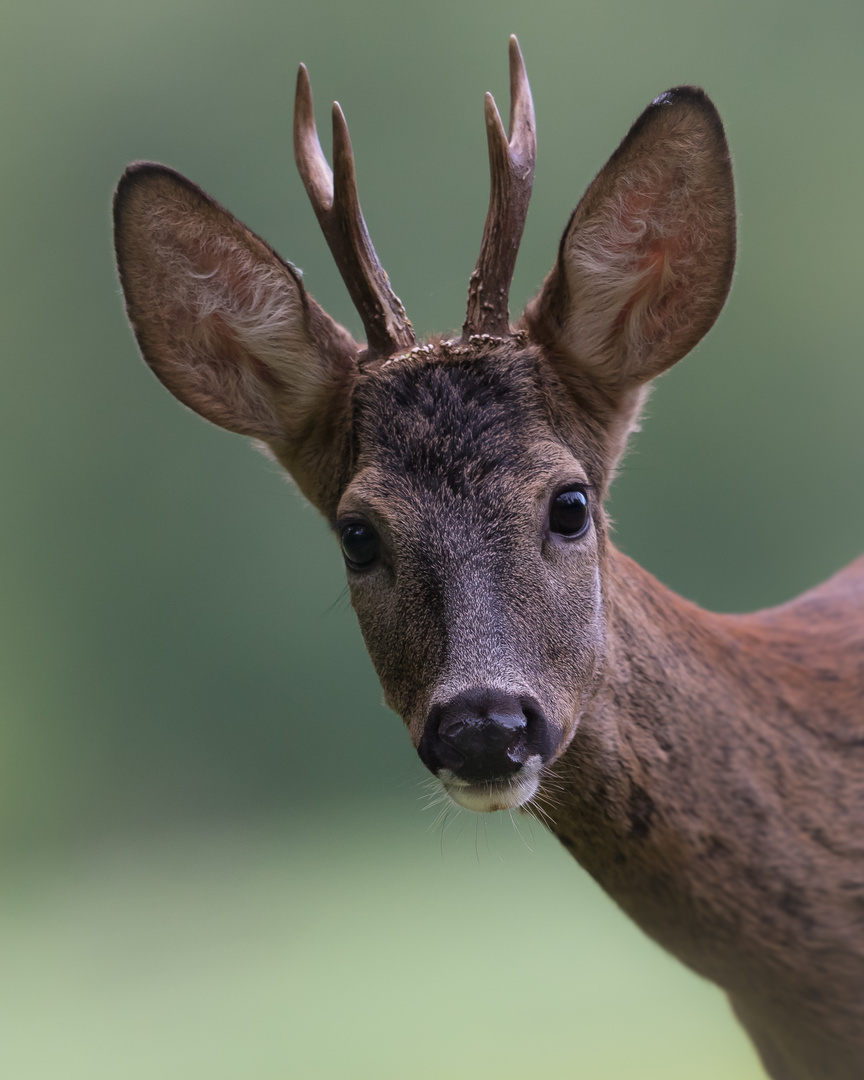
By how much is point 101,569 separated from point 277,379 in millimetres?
5066

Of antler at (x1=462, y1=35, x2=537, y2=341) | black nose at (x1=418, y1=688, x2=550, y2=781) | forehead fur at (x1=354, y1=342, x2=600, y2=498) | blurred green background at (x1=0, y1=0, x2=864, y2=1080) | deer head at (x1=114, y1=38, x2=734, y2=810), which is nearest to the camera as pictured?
black nose at (x1=418, y1=688, x2=550, y2=781)

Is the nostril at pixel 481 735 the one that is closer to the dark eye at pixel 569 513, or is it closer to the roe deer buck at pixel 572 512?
the roe deer buck at pixel 572 512

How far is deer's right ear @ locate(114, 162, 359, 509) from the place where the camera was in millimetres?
2139

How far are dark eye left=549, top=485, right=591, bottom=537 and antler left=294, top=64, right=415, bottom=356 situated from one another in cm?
45

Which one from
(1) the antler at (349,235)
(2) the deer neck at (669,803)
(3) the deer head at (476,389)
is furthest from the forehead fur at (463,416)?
(2) the deer neck at (669,803)

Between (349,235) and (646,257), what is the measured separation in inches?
21.8

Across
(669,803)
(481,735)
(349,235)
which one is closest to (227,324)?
(349,235)

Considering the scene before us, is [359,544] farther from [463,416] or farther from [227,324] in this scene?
[227,324]

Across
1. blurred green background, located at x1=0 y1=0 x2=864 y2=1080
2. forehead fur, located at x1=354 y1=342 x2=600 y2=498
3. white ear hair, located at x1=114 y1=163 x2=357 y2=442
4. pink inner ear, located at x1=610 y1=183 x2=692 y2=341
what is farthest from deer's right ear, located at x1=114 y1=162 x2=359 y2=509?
blurred green background, located at x1=0 y1=0 x2=864 y2=1080

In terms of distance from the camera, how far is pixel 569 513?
198 centimetres

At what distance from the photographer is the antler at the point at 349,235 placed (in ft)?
6.79

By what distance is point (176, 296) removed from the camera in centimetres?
226

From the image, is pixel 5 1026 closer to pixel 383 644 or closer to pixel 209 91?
pixel 383 644

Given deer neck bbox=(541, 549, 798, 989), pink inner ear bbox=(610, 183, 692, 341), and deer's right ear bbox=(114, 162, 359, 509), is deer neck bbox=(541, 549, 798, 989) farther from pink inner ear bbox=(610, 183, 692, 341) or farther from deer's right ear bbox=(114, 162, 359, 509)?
deer's right ear bbox=(114, 162, 359, 509)
